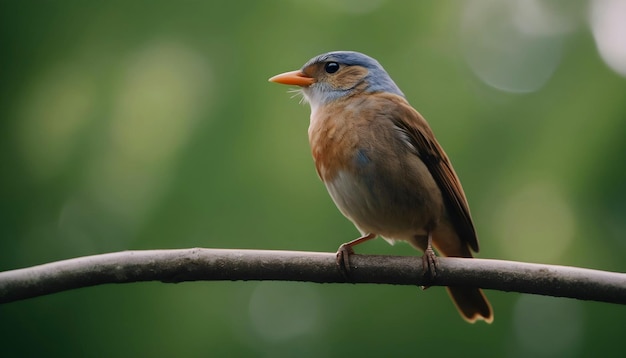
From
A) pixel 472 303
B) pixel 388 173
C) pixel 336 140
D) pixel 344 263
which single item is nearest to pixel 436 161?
pixel 388 173

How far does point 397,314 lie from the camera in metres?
5.06

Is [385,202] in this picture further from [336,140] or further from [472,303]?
[472,303]

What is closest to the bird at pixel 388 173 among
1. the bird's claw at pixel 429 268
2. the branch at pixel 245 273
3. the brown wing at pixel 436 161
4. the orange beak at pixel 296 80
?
the brown wing at pixel 436 161

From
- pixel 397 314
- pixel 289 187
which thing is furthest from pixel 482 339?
pixel 289 187

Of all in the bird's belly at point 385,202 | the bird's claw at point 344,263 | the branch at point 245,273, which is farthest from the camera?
the bird's belly at point 385,202

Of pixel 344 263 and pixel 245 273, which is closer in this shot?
pixel 245 273

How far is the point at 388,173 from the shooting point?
11.3ft

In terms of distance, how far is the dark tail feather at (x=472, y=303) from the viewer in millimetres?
3777

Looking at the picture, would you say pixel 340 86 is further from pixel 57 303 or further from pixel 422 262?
pixel 57 303

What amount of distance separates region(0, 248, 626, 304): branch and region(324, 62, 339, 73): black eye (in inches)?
66.8

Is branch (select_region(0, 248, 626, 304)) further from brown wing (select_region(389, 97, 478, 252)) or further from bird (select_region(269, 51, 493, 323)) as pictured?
brown wing (select_region(389, 97, 478, 252))

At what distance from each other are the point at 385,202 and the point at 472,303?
2.80ft

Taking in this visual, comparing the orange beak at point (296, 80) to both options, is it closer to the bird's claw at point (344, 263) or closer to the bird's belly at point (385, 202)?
the bird's belly at point (385, 202)

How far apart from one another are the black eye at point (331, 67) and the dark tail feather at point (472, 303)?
151cm
